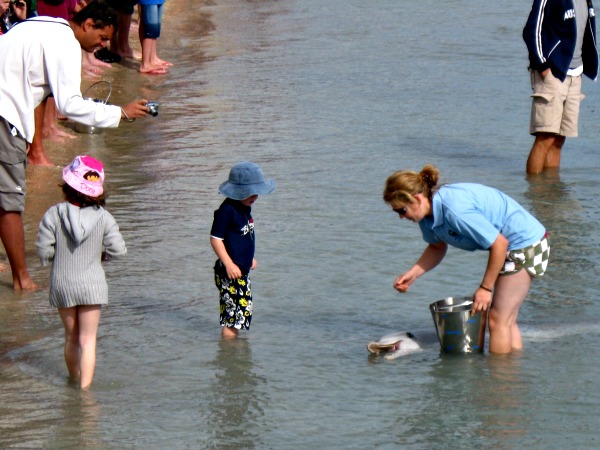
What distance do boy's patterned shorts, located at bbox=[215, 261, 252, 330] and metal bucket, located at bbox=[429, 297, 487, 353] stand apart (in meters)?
1.01

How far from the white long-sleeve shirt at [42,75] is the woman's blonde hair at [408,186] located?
1608 mm

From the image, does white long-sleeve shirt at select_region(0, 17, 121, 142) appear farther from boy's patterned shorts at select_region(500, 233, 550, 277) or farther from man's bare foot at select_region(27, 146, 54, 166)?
man's bare foot at select_region(27, 146, 54, 166)

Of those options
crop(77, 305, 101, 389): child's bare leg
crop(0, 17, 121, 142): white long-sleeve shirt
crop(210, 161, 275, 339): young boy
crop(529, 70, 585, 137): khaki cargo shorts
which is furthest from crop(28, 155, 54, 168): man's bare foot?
crop(77, 305, 101, 389): child's bare leg

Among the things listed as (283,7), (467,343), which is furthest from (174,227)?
(283,7)

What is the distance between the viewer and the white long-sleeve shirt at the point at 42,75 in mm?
6527

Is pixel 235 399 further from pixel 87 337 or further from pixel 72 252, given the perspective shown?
pixel 72 252

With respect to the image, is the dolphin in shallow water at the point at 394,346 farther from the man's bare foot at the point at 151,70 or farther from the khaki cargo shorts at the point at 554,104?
the man's bare foot at the point at 151,70

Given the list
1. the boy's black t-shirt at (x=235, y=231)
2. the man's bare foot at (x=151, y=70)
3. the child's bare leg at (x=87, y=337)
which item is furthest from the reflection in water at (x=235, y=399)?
the man's bare foot at (x=151, y=70)

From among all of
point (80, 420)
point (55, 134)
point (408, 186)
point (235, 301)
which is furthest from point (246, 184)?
point (55, 134)

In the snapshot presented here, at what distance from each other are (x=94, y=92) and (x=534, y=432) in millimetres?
8599

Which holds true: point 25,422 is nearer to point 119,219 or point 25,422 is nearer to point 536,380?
point 536,380

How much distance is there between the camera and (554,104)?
9.94 m

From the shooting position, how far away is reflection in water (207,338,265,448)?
5387 millimetres

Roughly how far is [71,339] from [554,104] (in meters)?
5.32
